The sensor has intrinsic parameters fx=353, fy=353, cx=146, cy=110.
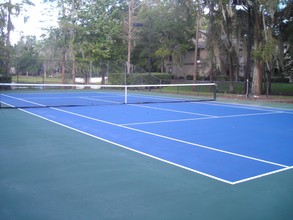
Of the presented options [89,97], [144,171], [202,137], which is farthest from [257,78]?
[144,171]

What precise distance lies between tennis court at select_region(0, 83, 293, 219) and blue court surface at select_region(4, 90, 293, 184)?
0.02 m

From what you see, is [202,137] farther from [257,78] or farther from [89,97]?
[257,78]

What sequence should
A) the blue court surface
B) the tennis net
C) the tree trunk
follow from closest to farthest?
the blue court surface
the tennis net
the tree trunk

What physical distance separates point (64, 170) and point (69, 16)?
93.6 ft

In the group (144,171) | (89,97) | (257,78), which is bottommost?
(144,171)

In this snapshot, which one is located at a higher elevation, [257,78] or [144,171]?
[257,78]

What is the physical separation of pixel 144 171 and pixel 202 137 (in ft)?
10.8

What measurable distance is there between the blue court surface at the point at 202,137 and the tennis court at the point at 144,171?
0.02 m

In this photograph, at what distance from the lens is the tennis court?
391cm

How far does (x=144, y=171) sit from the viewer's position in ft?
17.8

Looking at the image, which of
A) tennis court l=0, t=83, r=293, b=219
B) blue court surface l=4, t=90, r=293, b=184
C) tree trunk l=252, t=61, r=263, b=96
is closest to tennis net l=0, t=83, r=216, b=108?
tree trunk l=252, t=61, r=263, b=96

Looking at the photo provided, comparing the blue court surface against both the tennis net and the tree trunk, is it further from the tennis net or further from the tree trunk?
the tree trunk

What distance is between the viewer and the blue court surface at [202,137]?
19.1 ft

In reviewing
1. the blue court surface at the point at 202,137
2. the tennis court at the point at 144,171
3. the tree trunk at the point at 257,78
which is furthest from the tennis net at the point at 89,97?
the tennis court at the point at 144,171
